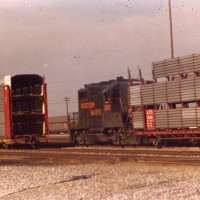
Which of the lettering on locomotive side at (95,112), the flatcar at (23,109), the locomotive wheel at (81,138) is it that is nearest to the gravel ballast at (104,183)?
the flatcar at (23,109)

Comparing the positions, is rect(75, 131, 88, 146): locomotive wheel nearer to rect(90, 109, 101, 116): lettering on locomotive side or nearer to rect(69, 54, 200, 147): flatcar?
rect(69, 54, 200, 147): flatcar

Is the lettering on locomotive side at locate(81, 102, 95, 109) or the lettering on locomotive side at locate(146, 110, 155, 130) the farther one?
Result: the lettering on locomotive side at locate(81, 102, 95, 109)

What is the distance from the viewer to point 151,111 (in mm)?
24281

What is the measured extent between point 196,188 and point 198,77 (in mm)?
12455

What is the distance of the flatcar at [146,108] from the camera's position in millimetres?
22016

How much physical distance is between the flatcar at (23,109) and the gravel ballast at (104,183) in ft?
34.1

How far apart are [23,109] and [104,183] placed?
15.6 metres

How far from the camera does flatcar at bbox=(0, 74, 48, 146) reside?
24578 mm

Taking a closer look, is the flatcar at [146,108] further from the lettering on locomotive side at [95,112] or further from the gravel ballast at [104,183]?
the gravel ballast at [104,183]

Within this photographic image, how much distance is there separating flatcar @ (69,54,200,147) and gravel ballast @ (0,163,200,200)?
8344 millimetres

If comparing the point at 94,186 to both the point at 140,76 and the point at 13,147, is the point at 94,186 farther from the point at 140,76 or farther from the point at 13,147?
the point at 13,147

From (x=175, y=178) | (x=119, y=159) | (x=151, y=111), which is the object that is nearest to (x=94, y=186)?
(x=175, y=178)

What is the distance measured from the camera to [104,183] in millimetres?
10633

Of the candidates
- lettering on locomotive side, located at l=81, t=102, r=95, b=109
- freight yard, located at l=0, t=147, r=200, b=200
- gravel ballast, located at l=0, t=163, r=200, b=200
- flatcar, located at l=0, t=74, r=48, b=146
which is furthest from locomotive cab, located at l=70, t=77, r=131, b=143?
gravel ballast, located at l=0, t=163, r=200, b=200
